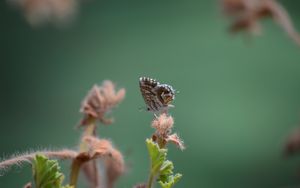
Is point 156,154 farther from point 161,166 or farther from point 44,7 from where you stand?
point 44,7

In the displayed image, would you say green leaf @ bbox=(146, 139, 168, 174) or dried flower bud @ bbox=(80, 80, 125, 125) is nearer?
green leaf @ bbox=(146, 139, 168, 174)

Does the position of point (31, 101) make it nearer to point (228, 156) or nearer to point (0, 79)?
point (0, 79)

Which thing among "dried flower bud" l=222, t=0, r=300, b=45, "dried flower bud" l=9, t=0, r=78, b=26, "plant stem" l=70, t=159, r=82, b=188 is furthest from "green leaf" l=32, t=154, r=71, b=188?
"dried flower bud" l=9, t=0, r=78, b=26

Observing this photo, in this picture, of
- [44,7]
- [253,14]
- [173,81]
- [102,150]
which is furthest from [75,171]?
[173,81]

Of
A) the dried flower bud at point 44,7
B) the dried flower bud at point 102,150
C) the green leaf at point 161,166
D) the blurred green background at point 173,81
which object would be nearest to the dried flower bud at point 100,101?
the dried flower bud at point 102,150

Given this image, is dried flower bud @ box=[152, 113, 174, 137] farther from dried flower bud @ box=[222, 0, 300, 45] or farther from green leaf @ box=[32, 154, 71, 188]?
dried flower bud @ box=[222, 0, 300, 45]
